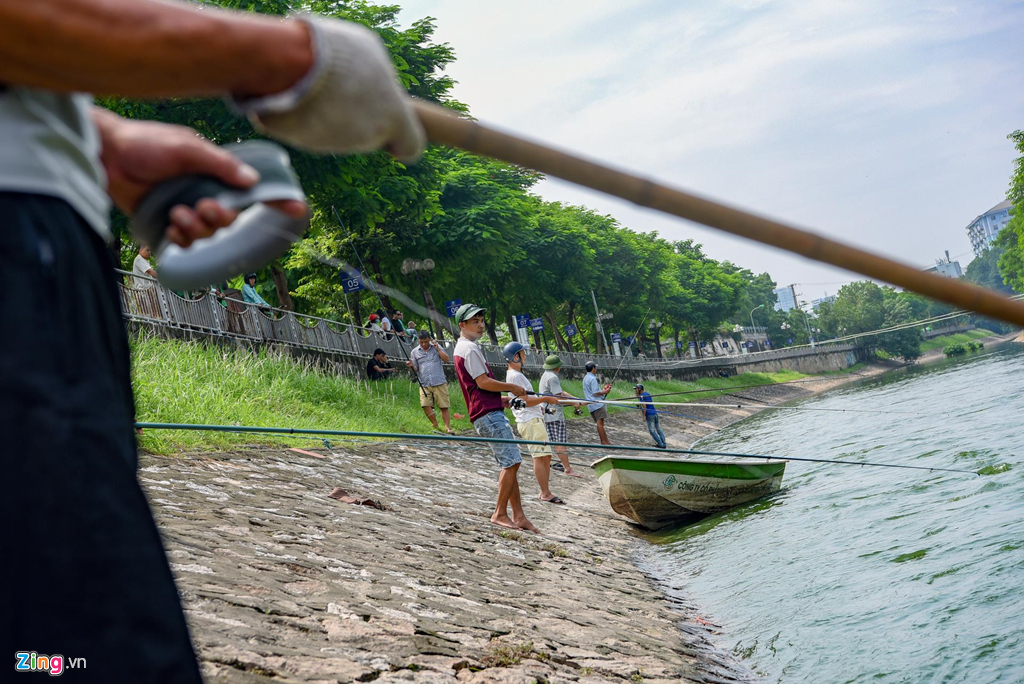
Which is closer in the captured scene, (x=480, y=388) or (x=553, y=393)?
(x=480, y=388)

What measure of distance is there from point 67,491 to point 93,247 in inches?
17.1

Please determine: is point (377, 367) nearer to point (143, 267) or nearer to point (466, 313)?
point (143, 267)

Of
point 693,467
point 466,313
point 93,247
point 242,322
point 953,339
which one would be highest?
point 242,322

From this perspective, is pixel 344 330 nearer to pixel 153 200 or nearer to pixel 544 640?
pixel 544 640

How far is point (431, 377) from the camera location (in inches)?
713

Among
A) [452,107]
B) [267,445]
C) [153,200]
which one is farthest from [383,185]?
[153,200]

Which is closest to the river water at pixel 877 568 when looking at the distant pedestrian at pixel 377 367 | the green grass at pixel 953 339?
the distant pedestrian at pixel 377 367

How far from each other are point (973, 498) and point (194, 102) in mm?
14403

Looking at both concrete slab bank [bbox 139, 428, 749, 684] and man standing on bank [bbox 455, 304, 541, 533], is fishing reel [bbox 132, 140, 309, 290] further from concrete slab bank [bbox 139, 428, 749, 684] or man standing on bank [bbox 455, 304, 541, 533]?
man standing on bank [bbox 455, 304, 541, 533]

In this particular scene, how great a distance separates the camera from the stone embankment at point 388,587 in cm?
444

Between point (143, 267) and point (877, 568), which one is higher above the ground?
point (143, 267)
